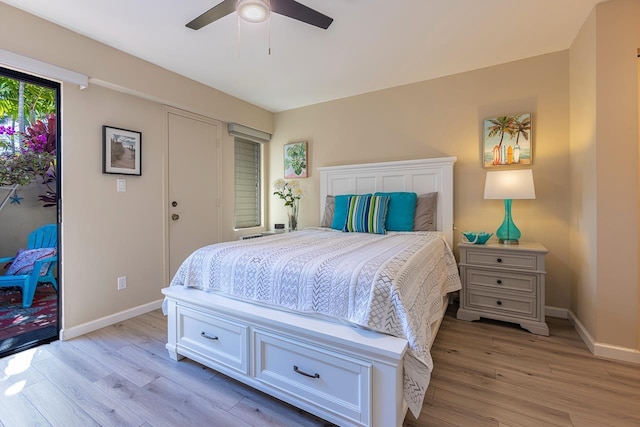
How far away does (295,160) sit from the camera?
4098mm

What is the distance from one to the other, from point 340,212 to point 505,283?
1.67 m

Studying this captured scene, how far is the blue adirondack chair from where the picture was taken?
2.48 m

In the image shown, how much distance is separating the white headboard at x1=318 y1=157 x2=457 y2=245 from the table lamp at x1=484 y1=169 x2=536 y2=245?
0.44 meters

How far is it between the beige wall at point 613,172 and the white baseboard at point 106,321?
152 inches

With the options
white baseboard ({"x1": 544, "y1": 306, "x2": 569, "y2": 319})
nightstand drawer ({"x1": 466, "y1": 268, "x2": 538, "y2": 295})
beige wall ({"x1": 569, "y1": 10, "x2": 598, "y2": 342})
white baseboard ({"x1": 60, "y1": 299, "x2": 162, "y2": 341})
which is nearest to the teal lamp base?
nightstand drawer ({"x1": 466, "y1": 268, "x2": 538, "y2": 295})

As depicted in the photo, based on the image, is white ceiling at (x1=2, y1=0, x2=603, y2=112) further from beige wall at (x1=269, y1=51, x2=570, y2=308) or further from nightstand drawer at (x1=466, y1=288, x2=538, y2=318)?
nightstand drawer at (x1=466, y1=288, x2=538, y2=318)

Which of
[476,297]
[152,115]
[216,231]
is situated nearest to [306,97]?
[152,115]

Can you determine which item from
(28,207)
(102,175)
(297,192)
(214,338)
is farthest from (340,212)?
(28,207)

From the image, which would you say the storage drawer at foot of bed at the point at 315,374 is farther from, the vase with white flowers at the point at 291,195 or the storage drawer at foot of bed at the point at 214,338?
the vase with white flowers at the point at 291,195

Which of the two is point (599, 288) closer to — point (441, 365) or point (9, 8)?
point (441, 365)

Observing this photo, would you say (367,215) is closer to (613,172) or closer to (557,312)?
(613,172)

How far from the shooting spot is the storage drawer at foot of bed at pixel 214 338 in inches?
64.9

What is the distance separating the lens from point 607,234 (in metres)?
2.00

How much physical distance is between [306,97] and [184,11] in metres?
1.88
